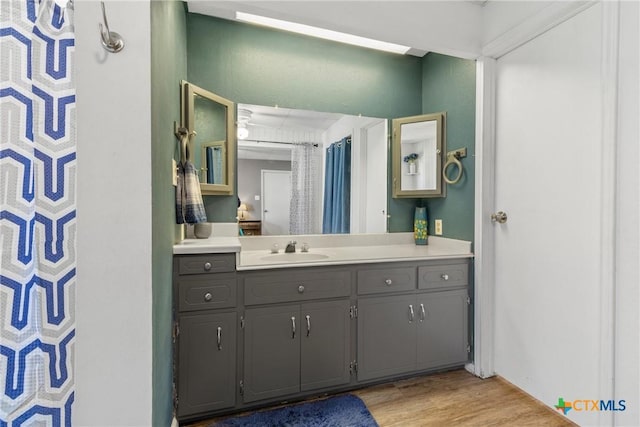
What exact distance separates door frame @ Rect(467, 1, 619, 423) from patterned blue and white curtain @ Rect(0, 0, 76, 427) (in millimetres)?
2170

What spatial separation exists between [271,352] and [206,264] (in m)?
0.63

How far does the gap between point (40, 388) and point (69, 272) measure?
350 mm

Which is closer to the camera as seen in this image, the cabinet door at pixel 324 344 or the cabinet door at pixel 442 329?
the cabinet door at pixel 324 344

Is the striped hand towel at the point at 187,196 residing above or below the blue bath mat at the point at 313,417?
above

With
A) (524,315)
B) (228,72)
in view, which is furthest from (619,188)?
(228,72)

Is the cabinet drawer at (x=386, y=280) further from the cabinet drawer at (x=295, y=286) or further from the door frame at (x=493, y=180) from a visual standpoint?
the door frame at (x=493, y=180)

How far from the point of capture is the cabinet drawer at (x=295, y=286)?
165 centimetres

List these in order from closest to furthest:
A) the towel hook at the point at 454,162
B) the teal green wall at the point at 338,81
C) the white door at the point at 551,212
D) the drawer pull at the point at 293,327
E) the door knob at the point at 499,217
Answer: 1. the white door at the point at 551,212
2. the drawer pull at the point at 293,327
3. the door knob at the point at 499,217
4. the teal green wall at the point at 338,81
5. the towel hook at the point at 454,162

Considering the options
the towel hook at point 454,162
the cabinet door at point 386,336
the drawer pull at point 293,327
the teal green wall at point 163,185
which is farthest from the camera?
the towel hook at point 454,162

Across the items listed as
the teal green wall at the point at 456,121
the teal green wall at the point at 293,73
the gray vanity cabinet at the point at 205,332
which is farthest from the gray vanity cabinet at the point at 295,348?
the teal green wall at the point at 456,121

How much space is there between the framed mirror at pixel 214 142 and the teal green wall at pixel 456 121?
65.6 inches

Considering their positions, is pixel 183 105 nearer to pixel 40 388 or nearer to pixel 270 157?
pixel 270 157

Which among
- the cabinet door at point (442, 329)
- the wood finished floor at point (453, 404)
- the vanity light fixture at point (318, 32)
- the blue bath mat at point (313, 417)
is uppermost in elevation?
the vanity light fixture at point (318, 32)

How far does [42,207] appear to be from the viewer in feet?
2.89
